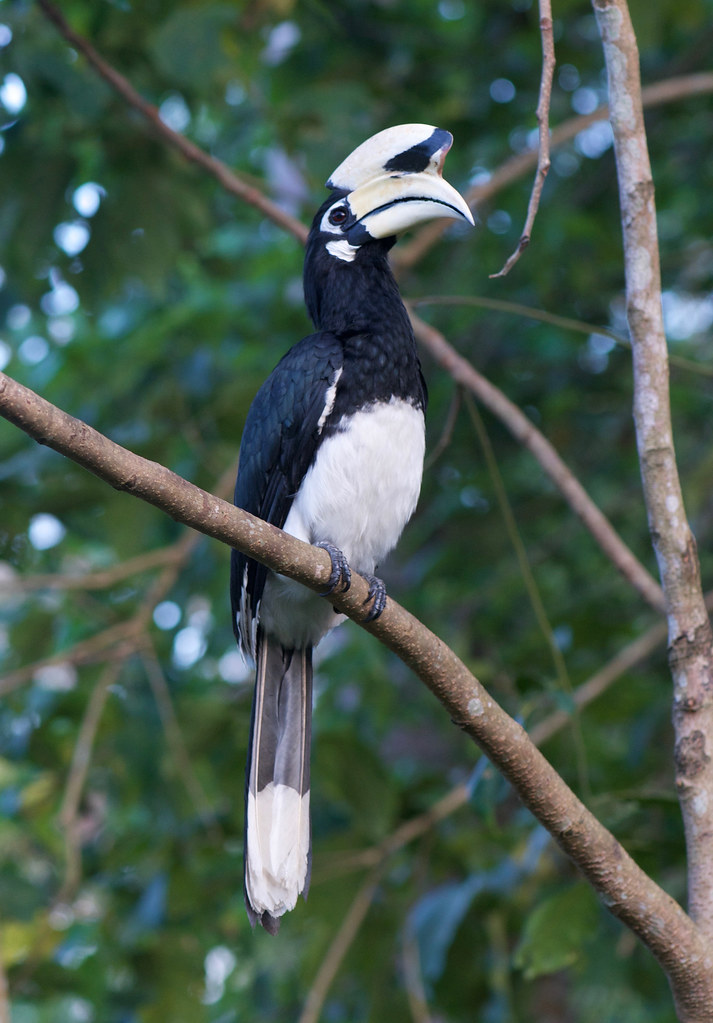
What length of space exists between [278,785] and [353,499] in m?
0.59

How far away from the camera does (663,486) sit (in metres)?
1.70

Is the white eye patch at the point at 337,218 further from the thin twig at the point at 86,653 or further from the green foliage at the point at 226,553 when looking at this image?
the thin twig at the point at 86,653

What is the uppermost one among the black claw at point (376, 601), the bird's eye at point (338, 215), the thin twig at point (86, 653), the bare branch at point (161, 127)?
the bare branch at point (161, 127)

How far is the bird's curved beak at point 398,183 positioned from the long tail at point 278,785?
0.92m

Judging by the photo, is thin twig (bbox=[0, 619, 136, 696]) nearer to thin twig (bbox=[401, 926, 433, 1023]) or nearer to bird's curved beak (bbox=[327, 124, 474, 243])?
thin twig (bbox=[401, 926, 433, 1023])

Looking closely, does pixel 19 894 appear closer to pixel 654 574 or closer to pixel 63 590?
pixel 63 590

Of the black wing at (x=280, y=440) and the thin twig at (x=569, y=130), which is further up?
the thin twig at (x=569, y=130)

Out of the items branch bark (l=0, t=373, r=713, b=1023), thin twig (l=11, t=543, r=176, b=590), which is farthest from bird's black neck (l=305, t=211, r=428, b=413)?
thin twig (l=11, t=543, r=176, b=590)

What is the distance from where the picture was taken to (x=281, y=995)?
11.2ft

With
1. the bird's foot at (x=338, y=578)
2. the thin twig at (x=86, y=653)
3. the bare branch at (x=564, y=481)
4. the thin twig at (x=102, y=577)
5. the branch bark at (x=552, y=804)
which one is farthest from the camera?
the thin twig at (x=102, y=577)

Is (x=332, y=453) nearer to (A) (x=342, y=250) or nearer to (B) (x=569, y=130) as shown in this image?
(A) (x=342, y=250)

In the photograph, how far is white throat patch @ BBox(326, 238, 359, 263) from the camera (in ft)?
7.83

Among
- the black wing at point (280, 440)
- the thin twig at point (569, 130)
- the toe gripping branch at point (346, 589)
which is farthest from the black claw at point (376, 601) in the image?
the thin twig at point (569, 130)

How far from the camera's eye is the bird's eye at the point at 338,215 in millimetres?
2379
